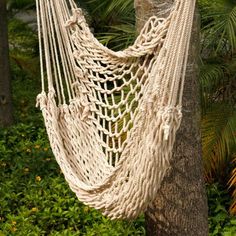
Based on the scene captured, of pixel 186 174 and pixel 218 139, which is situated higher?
pixel 186 174

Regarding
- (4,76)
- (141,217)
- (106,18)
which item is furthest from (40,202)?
(106,18)

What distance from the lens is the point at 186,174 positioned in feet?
8.64

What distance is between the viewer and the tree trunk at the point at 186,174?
258 centimetres

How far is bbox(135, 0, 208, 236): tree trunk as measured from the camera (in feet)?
8.48

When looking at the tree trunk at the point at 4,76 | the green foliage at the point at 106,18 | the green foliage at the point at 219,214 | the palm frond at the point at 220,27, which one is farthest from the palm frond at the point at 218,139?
the tree trunk at the point at 4,76

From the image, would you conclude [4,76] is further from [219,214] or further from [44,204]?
[219,214]

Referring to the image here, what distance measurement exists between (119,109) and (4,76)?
2.79 meters

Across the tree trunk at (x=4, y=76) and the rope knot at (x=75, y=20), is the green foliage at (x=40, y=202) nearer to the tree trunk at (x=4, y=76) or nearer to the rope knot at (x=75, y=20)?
the tree trunk at (x=4, y=76)

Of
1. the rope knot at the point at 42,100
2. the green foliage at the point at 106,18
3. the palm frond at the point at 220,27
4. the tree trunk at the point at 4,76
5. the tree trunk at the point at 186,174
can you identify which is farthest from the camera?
the tree trunk at the point at 4,76

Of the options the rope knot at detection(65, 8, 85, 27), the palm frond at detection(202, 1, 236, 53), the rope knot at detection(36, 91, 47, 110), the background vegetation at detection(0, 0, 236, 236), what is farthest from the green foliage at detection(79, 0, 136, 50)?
the rope knot at detection(36, 91, 47, 110)

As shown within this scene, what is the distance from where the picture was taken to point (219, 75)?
3998 mm

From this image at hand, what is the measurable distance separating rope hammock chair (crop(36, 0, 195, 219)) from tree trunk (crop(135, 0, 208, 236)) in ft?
0.65

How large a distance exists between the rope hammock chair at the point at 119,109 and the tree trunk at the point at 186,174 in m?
0.20

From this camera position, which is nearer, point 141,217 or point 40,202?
point 141,217
